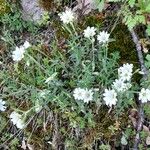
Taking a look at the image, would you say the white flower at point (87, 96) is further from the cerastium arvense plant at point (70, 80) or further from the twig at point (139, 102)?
the twig at point (139, 102)

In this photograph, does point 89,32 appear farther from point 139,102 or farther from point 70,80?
point 139,102

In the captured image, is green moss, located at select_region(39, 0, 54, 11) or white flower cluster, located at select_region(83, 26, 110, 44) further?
green moss, located at select_region(39, 0, 54, 11)

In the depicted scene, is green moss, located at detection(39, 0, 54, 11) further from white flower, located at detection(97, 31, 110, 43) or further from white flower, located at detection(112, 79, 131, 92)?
white flower, located at detection(112, 79, 131, 92)

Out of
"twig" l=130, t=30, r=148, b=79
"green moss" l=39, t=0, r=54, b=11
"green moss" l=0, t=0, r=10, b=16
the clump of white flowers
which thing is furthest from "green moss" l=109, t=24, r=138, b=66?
"green moss" l=0, t=0, r=10, b=16

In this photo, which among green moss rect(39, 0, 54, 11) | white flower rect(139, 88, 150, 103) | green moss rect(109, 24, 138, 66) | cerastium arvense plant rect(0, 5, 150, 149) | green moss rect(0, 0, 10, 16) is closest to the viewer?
white flower rect(139, 88, 150, 103)

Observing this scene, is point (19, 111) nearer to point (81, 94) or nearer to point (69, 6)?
point (81, 94)
